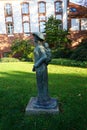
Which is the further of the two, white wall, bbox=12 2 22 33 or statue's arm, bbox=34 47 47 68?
white wall, bbox=12 2 22 33

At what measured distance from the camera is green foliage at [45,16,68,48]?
3197 centimetres

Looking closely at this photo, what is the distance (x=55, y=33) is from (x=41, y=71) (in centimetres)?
2602

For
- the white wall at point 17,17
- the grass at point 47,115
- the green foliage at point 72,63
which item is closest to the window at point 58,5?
the white wall at point 17,17

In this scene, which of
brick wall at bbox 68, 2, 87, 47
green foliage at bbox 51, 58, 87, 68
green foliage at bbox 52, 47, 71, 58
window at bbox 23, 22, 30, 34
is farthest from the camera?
brick wall at bbox 68, 2, 87, 47

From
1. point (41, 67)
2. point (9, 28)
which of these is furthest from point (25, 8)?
point (41, 67)

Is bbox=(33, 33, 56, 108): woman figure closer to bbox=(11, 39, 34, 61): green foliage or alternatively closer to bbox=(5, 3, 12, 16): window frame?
bbox=(11, 39, 34, 61): green foliage

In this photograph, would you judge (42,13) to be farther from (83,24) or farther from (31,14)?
(83,24)

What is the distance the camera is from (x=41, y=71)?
639 centimetres

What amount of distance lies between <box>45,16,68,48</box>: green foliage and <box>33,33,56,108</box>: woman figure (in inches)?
1012

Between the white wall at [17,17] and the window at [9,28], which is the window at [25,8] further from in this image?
the window at [9,28]

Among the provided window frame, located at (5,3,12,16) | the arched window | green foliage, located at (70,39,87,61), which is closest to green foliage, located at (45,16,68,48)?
the arched window

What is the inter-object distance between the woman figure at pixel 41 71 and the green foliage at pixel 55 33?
25711mm

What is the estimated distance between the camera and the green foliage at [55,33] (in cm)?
3197

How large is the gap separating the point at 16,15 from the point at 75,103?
93.6 feet
